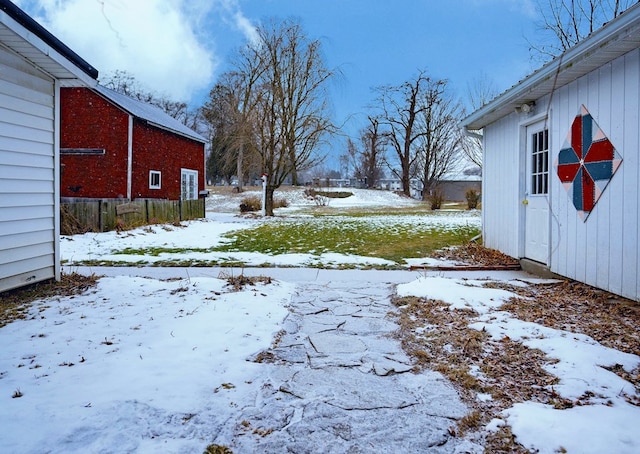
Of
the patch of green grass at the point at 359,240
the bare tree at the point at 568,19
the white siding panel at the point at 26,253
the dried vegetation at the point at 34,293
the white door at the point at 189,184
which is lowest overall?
the dried vegetation at the point at 34,293

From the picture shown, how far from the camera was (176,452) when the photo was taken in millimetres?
1827

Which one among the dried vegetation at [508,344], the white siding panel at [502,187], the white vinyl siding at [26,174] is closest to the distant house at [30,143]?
the white vinyl siding at [26,174]

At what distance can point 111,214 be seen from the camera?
428 inches

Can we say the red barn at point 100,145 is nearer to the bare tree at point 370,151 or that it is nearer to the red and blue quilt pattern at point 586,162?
the red and blue quilt pattern at point 586,162

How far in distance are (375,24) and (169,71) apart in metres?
7.31

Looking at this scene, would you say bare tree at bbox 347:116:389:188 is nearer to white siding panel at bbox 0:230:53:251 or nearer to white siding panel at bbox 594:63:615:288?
white siding panel at bbox 594:63:615:288

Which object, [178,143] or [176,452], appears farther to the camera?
[178,143]

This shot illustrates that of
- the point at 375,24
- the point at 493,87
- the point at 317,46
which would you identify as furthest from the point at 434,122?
the point at 375,24

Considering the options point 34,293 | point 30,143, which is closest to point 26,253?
point 34,293

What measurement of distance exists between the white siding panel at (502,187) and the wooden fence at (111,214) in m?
8.54

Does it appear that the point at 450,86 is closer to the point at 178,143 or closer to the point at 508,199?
the point at 178,143

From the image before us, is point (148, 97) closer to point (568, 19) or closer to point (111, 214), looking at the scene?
point (111, 214)

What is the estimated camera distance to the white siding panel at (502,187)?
666 cm

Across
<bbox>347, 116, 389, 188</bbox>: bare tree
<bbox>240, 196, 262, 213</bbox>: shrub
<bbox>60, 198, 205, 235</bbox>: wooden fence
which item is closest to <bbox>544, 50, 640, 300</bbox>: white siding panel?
<bbox>60, 198, 205, 235</bbox>: wooden fence
